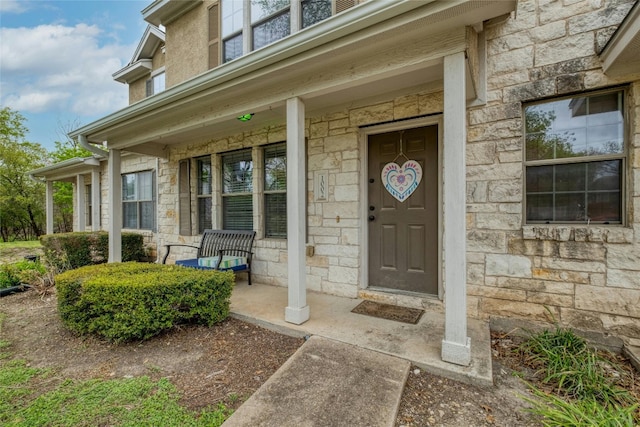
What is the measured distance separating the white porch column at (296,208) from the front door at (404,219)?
3.66 feet

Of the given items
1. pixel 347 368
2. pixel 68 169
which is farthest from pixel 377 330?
pixel 68 169

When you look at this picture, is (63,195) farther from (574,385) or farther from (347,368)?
(574,385)

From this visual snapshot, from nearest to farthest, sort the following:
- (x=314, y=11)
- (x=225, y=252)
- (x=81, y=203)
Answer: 1. (x=314, y=11)
2. (x=225, y=252)
3. (x=81, y=203)

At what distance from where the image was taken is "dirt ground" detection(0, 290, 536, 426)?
5.36 ft

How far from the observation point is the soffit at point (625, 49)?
5.88ft

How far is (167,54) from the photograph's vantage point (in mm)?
5609

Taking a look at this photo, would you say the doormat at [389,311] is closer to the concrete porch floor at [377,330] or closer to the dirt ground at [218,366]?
the concrete porch floor at [377,330]

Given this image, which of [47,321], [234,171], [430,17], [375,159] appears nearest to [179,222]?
[234,171]

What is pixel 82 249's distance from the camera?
542cm

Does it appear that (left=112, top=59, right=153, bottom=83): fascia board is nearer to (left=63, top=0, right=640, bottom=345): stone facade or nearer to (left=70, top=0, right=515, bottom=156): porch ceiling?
(left=70, top=0, right=515, bottom=156): porch ceiling

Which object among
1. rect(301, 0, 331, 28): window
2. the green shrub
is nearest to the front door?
rect(301, 0, 331, 28): window

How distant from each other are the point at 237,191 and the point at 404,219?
110 inches

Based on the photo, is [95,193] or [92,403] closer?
[92,403]

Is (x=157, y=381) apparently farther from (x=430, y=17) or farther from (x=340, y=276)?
(x=430, y=17)
